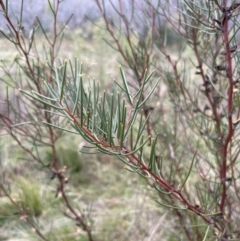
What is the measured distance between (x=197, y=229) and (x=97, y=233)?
0.91 metres

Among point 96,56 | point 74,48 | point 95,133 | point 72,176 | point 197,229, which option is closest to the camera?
point 95,133

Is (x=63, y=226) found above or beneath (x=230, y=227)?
beneath

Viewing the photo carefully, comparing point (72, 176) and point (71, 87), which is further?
point (72, 176)

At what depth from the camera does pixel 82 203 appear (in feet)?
7.48

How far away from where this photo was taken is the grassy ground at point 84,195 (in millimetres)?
1789

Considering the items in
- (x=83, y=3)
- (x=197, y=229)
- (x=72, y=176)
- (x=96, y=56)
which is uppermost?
(x=83, y=3)

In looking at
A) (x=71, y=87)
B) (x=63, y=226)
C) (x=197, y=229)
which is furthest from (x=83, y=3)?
(x=71, y=87)

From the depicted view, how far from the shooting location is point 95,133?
0.54 meters

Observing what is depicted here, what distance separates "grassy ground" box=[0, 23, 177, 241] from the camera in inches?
70.4

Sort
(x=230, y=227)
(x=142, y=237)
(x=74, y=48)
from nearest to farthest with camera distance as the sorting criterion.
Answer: (x=230, y=227) → (x=142, y=237) → (x=74, y=48)

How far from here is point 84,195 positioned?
2422mm

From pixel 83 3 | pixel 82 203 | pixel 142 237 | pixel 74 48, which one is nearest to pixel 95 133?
pixel 142 237

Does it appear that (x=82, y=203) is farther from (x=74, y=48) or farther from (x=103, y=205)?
(x=74, y=48)

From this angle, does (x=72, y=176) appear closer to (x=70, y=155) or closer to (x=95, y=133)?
(x=70, y=155)
